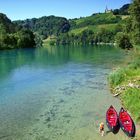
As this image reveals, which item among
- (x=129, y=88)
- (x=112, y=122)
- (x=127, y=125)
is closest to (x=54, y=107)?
(x=129, y=88)

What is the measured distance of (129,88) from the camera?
43.4m

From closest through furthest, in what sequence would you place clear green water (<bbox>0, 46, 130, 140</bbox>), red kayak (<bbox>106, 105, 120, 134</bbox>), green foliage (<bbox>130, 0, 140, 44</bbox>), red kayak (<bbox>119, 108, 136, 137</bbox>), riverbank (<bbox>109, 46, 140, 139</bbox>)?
red kayak (<bbox>119, 108, 136, 137</bbox>) < red kayak (<bbox>106, 105, 120, 134</bbox>) < clear green water (<bbox>0, 46, 130, 140</bbox>) < riverbank (<bbox>109, 46, 140, 139</bbox>) < green foliage (<bbox>130, 0, 140, 44</bbox>)

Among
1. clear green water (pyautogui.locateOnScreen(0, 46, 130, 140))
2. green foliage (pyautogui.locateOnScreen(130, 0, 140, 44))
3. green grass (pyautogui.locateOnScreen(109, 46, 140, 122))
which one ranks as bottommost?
clear green water (pyautogui.locateOnScreen(0, 46, 130, 140))

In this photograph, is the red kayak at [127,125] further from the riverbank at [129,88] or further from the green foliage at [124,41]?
the green foliage at [124,41]

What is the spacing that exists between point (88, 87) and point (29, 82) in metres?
15.1

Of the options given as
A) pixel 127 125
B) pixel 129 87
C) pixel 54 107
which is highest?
pixel 129 87

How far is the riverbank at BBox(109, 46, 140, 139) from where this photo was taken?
35.3m

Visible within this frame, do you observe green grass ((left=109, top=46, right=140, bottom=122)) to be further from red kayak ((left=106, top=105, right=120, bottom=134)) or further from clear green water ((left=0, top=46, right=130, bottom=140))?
red kayak ((left=106, top=105, right=120, bottom=134))

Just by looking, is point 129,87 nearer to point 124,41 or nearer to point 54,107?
point 54,107

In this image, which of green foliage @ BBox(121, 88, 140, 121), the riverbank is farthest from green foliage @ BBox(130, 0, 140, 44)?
green foliage @ BBox(121, 88, 140, 121)

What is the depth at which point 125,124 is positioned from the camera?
97.8 feet

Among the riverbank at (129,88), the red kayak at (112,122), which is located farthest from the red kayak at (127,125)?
the riverbank at (129,88)

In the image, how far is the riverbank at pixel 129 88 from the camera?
35319 mm

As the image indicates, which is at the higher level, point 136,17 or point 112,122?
point 136,17
